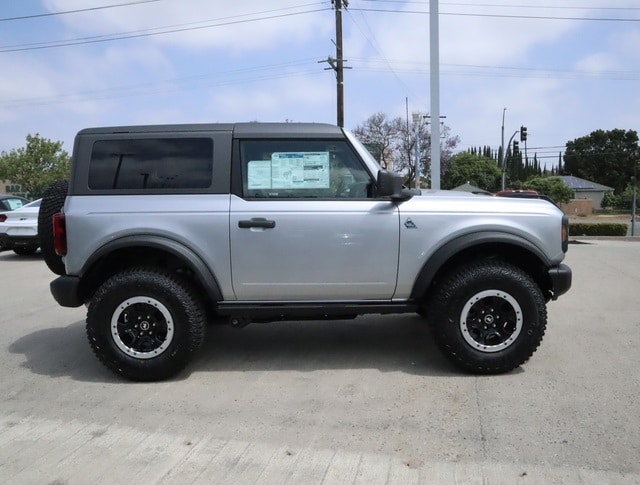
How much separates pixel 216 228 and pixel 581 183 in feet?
255

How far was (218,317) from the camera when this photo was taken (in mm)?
4742

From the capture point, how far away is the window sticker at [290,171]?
171 inches

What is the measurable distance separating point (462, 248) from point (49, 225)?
346cm

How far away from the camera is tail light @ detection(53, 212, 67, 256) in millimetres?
4234

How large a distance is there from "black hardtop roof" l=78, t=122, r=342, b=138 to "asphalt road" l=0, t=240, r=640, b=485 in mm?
1985

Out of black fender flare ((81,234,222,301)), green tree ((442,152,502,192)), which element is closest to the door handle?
black fender flare ((81,234,222,301))

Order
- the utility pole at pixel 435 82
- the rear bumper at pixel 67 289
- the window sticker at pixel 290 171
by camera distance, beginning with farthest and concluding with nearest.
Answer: the utility pole at pixel 435 82 < the window sticker at pixel 290 171 < the rear bumper at pixel 67 289

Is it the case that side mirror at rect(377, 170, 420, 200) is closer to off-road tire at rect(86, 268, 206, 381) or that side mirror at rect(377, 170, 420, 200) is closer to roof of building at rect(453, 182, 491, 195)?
roof of building at rect(453, 182, 491, 195)

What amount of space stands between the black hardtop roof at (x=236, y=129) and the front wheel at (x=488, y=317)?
1589mm

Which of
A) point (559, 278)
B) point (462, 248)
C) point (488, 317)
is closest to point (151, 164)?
point (462, 248)

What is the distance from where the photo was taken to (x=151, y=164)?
14.3 ft

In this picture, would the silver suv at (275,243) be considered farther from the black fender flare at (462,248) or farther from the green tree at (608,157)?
the green tree at (608,157)

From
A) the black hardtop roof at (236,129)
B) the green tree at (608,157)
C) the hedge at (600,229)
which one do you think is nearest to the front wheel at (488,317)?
the black hardtop roof at (236,129)

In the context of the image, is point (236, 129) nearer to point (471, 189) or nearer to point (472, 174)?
point (471, 189)
